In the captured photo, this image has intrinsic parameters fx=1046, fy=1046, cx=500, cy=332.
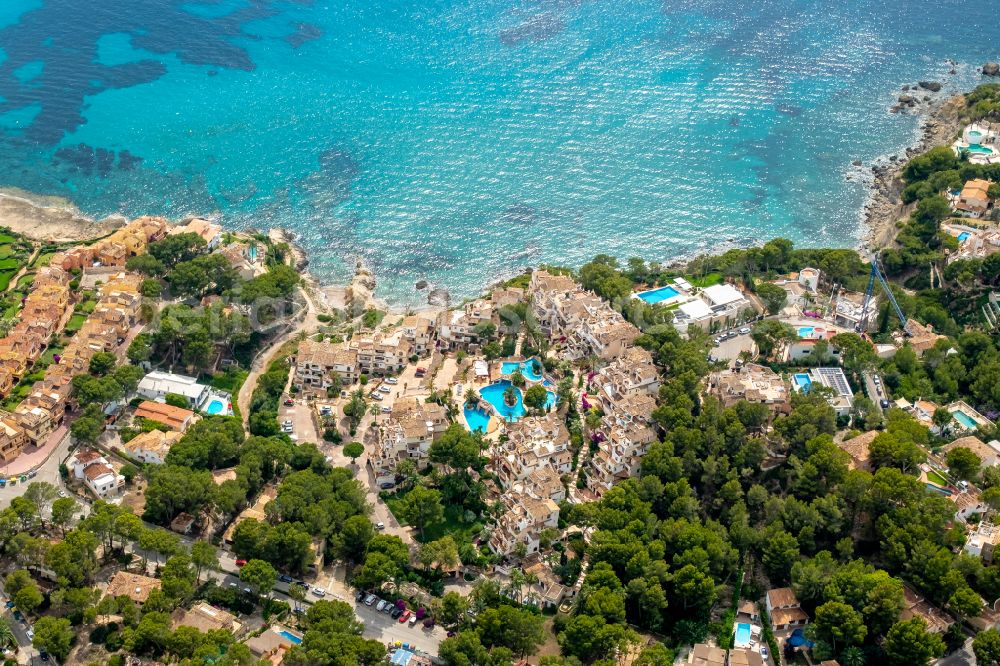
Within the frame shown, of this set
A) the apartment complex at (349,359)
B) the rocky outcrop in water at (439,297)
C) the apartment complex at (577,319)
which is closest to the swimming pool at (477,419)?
the apartment complex at (349,359)

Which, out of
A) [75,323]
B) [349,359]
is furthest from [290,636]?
[75,323]

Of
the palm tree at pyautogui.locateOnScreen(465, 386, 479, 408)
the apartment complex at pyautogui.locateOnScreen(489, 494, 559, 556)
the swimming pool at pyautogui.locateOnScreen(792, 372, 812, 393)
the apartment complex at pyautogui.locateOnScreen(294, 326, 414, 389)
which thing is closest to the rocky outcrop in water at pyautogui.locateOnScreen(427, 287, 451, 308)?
the apartment complex at pyautogui.locateOnScreen(294, 326, 414, 389)

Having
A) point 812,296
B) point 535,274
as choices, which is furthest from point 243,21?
point 812,296

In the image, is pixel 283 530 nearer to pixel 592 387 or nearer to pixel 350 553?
pixel 350 553

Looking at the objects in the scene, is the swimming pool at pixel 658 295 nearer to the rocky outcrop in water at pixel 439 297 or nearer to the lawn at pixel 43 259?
→ the rocky outcrop in water at pixel 439 297

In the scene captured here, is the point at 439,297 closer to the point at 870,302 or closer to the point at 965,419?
the point at 870,302
